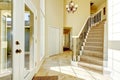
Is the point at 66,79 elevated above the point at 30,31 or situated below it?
below

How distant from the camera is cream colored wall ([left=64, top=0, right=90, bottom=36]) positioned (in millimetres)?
13055

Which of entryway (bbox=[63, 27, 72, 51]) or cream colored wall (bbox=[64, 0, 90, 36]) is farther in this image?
entryway (bbox=[63, 27, 72, 51])

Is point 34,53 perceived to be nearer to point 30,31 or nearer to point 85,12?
point 30,31

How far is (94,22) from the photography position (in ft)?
38.2

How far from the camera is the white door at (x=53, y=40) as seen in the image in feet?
34.0

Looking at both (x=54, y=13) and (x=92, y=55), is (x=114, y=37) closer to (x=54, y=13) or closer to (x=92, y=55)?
(x=92, y=55)

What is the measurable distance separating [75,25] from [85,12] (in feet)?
4.57

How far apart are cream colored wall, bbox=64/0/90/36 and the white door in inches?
65.0

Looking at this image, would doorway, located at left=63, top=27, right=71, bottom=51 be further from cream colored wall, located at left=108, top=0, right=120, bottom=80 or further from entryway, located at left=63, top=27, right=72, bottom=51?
cream colored wall, located at left=108, top=0, right=120, bottom=80

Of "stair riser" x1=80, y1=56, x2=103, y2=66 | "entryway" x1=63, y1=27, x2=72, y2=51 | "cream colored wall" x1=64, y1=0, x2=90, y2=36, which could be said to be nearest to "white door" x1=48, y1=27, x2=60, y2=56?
"cream colored wall" x1=64, y1=0, x2=90, y2=36

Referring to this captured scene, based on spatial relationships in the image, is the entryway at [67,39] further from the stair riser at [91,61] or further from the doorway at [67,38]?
the stair riser at [91,61]

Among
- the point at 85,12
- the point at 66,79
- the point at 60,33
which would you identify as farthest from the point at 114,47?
the point at 85,12

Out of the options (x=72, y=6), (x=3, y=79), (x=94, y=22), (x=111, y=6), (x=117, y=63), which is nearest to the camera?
(x=3, y=79)

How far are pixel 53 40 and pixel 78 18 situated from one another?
3.39 metres
